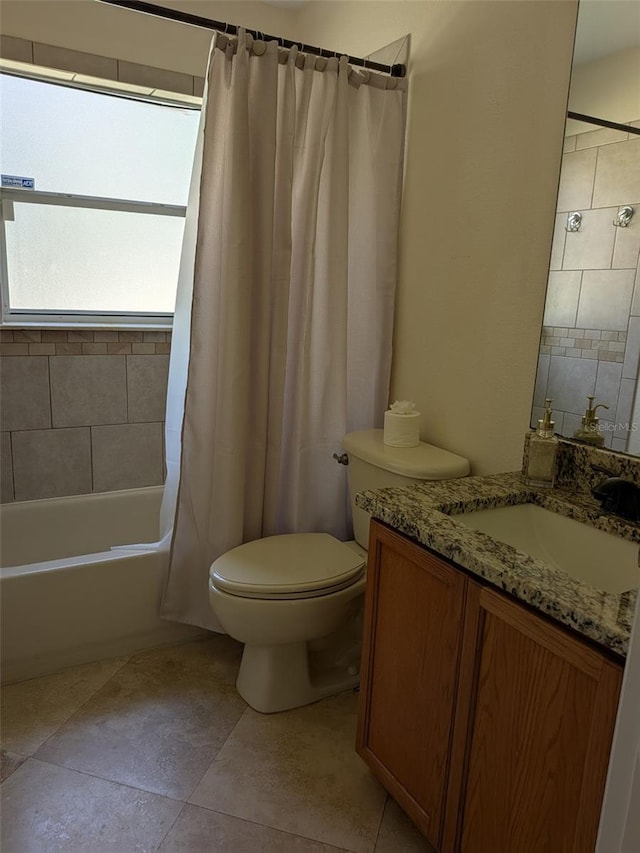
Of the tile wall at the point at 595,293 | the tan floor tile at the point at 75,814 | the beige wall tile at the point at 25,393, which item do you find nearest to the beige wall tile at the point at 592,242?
the tile wall at the point at 595,293

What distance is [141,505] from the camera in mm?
2863

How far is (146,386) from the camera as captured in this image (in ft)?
9.51

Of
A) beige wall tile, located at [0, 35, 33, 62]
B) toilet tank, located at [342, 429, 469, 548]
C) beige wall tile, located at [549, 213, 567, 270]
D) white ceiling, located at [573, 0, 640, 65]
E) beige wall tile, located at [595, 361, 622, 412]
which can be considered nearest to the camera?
white ceiling, located at [573, 0, 640, 65]

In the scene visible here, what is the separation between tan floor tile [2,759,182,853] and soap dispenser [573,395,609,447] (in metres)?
1.43

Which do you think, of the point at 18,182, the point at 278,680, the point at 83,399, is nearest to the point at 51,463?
the point at 83,399

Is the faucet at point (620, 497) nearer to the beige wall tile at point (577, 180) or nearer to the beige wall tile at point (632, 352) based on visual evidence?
the beige wall tile at point (632, 352)

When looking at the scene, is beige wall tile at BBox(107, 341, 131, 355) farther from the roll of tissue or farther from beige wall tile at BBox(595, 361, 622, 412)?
beige wall tile at BBox(595, 361, 622, 412)

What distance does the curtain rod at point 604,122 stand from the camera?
1.43m

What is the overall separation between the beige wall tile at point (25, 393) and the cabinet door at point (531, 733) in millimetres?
2142

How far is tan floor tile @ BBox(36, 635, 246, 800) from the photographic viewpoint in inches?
67.6

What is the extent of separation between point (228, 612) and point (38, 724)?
0.68 meters

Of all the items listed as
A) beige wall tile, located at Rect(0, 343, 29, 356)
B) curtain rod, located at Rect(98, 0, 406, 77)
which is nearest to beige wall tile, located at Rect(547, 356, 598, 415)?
curtain rod, located at Rect(98, 0, 406, 77)

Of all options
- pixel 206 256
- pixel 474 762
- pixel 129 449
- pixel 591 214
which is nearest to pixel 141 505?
pixel 129 449

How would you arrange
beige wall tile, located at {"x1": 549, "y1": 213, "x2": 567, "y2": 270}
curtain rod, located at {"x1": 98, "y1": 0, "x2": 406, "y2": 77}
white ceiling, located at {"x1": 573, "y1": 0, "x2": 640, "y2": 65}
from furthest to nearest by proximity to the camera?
curtain rod, located at {"x1": 98, "y1": 0, "x2": 406, "y2": 77}, beige wall tile, located at {"x1": 549, "y1": 213, "x2": 567, "y2": 270}, white ceiling, located at {"x1": 573, "y1": 0, "x2": 640, "y2": 65}
